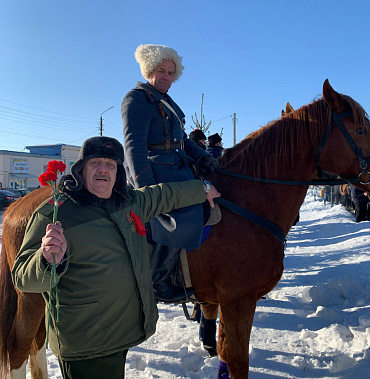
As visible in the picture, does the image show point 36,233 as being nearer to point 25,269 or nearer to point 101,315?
point 25,269

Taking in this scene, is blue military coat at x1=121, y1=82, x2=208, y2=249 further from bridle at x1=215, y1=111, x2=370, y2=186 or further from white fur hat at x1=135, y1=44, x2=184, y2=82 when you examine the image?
bridle at x1=215, y1=111, x2=370, y2=186

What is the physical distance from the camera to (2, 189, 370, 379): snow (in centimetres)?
303

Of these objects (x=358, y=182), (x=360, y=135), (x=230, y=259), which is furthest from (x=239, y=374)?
(x=360, y=135)

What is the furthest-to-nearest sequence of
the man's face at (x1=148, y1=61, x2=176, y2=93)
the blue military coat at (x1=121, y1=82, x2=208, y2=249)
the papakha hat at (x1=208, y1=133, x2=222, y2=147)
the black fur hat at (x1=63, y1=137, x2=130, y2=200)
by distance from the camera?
the papakha hat at (x1=208, y1=133, x2=222, y2=147), the man's face at (x1=148, y1=61, x2=176, y2=93), the blue military coat at (x1=121, y1=82, x2=208, y2=249), the black fur hat at (x1=63, y1=137, x2=130, y2=200)

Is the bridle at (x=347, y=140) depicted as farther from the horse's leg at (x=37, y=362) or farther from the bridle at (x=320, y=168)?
the horse's leg at (x=37, y=362)

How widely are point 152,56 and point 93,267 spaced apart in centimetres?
174

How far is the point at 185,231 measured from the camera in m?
2.15

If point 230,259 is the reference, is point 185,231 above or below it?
above

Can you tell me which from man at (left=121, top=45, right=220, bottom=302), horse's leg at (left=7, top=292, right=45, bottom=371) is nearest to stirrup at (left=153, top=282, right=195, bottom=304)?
man at (left=121, top=45, right=220, bottom=302)

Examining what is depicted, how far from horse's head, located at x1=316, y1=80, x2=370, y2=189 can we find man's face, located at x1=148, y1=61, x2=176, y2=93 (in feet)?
4.01

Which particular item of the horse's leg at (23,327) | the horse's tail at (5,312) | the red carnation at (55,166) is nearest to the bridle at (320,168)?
the red carnation at (55,166)

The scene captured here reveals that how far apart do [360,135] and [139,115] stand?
164 cm

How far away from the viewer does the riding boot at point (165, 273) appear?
231cm

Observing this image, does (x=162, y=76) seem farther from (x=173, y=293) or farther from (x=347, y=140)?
(x=173, y=293)
